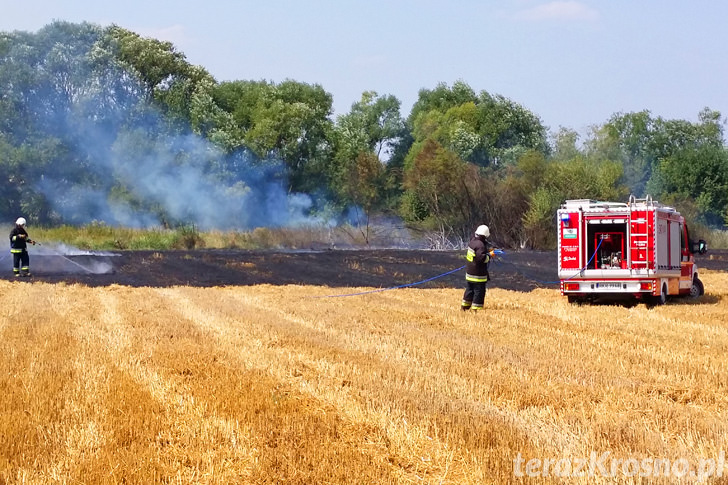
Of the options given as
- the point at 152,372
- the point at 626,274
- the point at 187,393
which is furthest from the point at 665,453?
the point at 626,274

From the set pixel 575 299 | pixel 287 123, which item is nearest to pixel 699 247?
pixel 575 299

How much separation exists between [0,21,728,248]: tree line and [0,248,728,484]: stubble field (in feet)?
115

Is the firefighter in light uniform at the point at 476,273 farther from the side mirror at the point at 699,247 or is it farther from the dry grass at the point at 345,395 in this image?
the side mirror at the point at 699,247

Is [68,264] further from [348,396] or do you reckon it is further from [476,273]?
[348,396]

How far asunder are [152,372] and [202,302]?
28.7ft

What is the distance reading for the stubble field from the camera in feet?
21.6

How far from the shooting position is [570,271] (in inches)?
750

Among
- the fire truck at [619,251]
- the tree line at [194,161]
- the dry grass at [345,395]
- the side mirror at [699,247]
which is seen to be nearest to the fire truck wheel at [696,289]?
the side mirror at [699,247]

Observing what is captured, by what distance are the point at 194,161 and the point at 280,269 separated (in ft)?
83.6

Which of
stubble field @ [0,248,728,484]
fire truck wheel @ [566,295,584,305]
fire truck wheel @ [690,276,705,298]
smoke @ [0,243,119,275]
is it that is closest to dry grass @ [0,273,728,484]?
stubble field @ [0,248,728,484]

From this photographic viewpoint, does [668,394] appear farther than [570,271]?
No

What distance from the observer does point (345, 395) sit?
8.74 meters

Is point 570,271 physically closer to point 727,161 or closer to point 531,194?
point 531,194

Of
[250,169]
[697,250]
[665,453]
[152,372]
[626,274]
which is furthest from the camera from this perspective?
[250,169]
